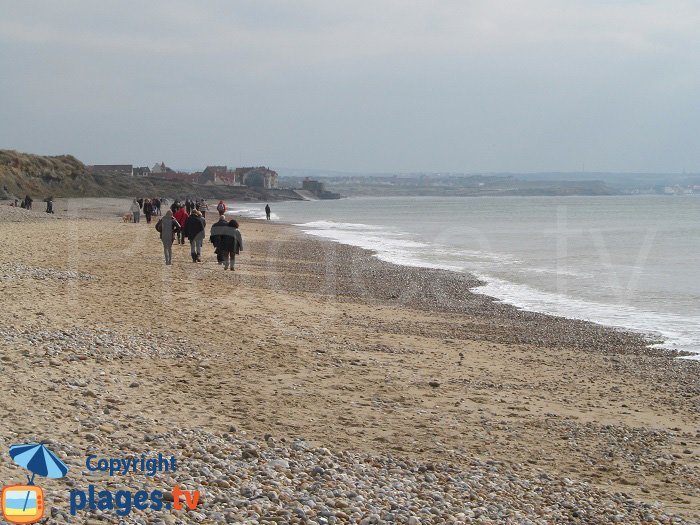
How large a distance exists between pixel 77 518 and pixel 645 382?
23.3ft

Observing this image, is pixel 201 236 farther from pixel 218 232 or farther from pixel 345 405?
pixel 345 405

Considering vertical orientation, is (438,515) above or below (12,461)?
below

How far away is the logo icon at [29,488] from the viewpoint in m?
4.24

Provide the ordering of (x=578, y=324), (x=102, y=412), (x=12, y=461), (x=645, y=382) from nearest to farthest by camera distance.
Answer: (x=12, y=461), (x=102, y=412), (x=645, y=382), (x=578, y=324)

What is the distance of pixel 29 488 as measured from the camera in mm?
4500

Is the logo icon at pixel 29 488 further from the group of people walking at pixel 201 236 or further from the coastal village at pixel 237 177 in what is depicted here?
the coastal village at pixel 237 177

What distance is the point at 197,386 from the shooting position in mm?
7754

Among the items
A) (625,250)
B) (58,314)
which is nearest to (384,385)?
(58,314)

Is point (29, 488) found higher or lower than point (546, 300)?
higher

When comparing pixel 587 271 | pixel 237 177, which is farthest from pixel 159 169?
pixel 587 271

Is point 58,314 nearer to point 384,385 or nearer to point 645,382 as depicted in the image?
point 384,385

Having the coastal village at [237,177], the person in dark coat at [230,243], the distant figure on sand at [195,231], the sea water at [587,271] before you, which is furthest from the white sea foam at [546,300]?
the coastal village at [237,177]

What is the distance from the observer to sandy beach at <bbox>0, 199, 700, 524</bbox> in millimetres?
5438

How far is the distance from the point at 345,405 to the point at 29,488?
363cm
